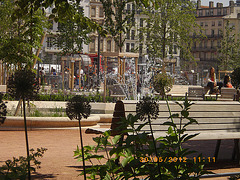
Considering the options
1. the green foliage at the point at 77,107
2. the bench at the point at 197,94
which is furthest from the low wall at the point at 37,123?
the bench at the point at 197,94

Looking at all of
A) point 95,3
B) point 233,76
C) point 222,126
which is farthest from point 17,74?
point 95,3

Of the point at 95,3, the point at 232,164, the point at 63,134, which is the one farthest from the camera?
the point at 95,3

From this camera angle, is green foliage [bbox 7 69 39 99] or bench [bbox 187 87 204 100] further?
bench [bbox 187 87 204 100]

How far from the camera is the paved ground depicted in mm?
6203

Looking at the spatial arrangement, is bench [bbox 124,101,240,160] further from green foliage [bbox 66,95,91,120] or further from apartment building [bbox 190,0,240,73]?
apartment building [bbox 190,0,240,73]

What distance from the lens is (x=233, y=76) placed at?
631 cm

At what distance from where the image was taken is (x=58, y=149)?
833 cm

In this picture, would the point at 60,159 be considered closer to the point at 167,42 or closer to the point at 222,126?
the point at 222,126

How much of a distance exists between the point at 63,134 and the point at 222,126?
4.33m

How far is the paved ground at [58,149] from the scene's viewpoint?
6203mm

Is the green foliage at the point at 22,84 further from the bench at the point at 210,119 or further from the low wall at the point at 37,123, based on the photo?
the low wall at the point at 37,123

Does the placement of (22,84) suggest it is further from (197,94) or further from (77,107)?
(197,94)

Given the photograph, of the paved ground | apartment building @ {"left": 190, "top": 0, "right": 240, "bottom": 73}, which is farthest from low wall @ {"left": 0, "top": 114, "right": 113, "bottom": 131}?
apartment building @ {"left": 190, "top": 0, "right": 240, "bottom": 73}

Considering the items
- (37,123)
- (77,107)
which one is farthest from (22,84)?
(37,123)
